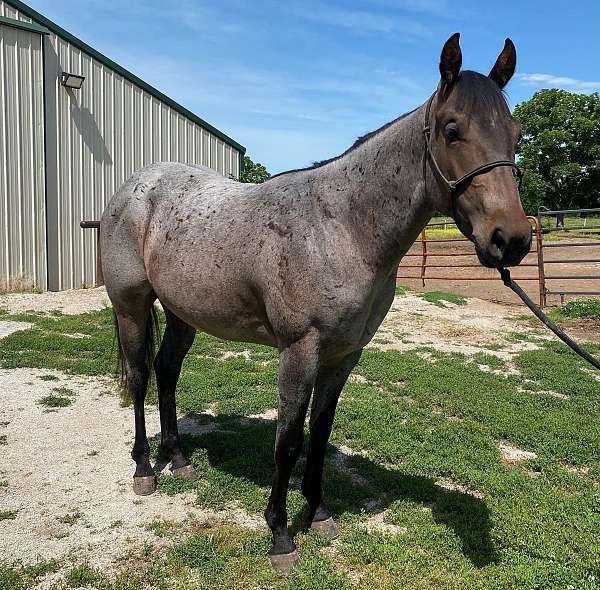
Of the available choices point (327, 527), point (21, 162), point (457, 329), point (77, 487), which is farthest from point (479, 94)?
point (21, 162)

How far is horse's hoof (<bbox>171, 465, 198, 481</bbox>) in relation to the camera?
3553 millimetres

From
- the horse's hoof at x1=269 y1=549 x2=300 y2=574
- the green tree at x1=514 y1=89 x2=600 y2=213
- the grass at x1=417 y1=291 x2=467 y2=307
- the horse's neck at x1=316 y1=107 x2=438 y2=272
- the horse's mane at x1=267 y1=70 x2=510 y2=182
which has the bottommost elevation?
the horse's hoof at x1=269 y1=549 x2=300 y2=574

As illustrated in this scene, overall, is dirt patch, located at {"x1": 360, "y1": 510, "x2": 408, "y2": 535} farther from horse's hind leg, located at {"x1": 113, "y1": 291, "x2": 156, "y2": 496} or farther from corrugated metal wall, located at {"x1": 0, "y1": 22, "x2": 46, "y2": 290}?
corrugated metal wall, located at {"x1": 0, "y1": 22, "x2": 46, "y2": 290}

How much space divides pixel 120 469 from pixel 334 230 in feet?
8.03

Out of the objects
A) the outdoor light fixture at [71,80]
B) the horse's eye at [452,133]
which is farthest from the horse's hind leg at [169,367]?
the outdoor light fixture at [71,80]

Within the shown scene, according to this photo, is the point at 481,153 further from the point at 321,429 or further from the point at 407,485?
the point at 407,485

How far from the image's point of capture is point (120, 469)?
3.69 m

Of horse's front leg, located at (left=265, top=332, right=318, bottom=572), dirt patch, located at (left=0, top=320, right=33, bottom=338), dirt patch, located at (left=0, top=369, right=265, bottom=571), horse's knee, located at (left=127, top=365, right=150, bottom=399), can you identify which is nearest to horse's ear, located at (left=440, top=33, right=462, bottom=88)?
horse's front leg, located at (left=265, top=332, right=318, bottom=572)

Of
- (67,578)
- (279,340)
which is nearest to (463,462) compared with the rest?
(279,340)

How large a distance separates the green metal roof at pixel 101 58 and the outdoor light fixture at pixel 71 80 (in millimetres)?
756

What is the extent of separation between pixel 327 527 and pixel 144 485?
126cm

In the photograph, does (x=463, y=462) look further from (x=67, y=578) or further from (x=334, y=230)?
(x=67, y=578)

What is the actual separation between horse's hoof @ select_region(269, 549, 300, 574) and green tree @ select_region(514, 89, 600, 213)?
4069cm

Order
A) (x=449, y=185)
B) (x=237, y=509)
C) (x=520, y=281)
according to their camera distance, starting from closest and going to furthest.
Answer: (x=449, y=185)
(x=237, y=509)
(x=520, y=281)
